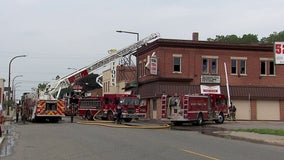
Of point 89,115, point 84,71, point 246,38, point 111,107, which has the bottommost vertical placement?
point 89,115

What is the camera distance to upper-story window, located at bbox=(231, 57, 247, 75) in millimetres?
50031

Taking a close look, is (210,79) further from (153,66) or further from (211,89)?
(153,66)

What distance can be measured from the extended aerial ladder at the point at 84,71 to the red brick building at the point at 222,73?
4.20 meters

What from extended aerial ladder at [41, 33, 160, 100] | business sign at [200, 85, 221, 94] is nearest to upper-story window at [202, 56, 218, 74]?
business sign at [200, 85, 221, 94]

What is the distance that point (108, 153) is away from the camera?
1507 cm

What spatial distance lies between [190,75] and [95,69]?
33.7ft

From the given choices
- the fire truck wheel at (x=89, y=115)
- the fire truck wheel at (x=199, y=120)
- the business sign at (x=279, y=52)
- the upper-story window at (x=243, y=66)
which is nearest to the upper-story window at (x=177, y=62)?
the upper-story window at (x=243, y=66)

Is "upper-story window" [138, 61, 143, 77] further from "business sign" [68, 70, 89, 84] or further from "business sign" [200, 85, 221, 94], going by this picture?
"business sign" [200, 85, 221, 94]

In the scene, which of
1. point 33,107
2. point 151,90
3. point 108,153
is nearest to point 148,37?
point 151,90

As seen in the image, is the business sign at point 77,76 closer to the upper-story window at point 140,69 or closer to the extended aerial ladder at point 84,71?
the extended aerial ladder at point 84,71

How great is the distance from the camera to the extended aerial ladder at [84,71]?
44594 mm

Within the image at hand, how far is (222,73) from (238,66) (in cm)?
200

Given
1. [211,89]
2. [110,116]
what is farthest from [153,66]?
[110,116]

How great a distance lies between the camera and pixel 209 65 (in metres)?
49.5
